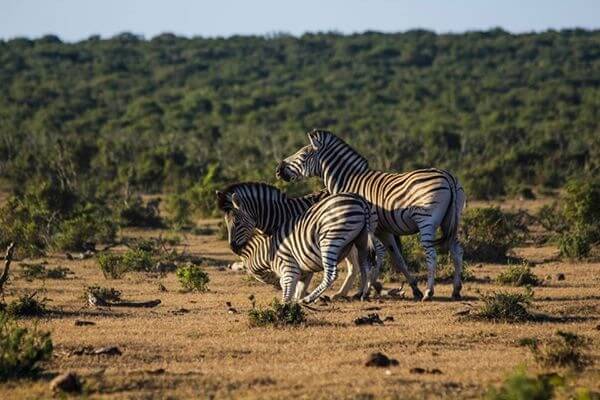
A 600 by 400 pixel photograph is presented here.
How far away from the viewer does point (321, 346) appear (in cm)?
1038

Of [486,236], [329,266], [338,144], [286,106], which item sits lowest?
[486,236]

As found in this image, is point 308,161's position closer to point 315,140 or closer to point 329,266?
point 315,140

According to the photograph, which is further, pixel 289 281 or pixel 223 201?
pixel 223 201

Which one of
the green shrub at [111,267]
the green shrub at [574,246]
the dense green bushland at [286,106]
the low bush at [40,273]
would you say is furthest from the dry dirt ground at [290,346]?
the dense green bushland at [286,106]

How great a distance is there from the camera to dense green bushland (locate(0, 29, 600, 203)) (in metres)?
38.0

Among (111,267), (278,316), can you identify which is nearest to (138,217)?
(111,267)

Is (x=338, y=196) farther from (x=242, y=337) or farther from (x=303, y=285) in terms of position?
(x=242, y=337)

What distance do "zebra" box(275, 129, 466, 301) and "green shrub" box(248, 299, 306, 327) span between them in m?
2.74

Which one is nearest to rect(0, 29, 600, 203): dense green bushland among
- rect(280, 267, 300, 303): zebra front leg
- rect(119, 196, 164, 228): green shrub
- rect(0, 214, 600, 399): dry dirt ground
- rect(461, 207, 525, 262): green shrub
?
rect(119, 196, 164, 228): green shrub

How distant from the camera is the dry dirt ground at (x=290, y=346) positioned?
335 inches

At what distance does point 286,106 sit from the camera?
77312 millimetres

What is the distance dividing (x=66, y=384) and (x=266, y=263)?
18.5 ft

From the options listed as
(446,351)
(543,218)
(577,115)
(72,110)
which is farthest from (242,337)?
(72,110)

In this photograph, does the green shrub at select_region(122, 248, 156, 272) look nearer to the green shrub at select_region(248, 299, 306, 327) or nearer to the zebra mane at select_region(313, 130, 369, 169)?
the zebra mane at select_region(313, 130, 369, 169)
